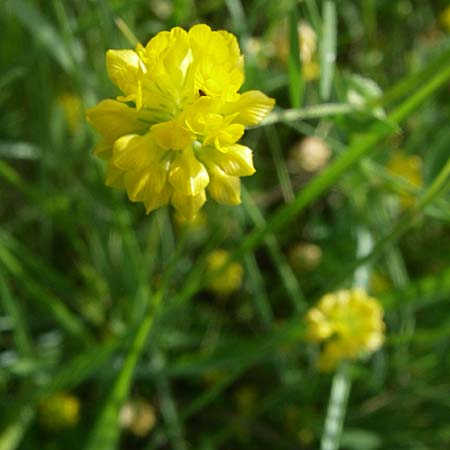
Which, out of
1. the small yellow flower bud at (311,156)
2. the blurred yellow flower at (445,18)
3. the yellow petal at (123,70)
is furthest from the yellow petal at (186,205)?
the blurred yellow flower at (445,18)

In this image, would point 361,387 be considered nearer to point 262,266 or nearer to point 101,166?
point 262,266

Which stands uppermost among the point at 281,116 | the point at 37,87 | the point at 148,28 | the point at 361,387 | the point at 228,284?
the point at 148,28

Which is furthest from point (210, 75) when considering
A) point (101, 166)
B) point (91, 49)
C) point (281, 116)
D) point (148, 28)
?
point (148, 28)

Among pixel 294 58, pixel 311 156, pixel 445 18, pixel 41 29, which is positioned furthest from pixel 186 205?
pixel 445 18

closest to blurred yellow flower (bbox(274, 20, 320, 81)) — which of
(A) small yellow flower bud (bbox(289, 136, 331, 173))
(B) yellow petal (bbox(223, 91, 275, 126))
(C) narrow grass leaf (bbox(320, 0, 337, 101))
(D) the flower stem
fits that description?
(A) small yellow flower bud (bbox(289, 136, 331, 173))

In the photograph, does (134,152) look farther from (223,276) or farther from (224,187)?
(223,276)

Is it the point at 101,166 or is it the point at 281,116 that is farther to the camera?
the point at 101,166

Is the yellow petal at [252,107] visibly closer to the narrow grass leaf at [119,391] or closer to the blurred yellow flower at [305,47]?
the narrow grass leaf at [119,391]
